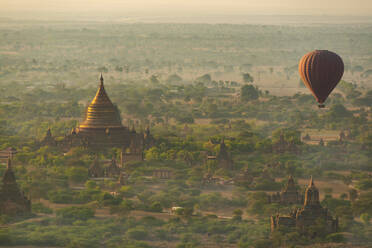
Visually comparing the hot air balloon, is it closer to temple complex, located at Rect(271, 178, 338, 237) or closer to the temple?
temple complex, located at Rect(271, 178, 338, 237)

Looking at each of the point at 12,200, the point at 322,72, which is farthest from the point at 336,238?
the point at 322,72

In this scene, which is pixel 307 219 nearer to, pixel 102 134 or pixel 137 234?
pixel 137 234

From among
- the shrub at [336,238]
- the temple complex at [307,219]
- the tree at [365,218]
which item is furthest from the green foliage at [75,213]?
the tree at [365,218]

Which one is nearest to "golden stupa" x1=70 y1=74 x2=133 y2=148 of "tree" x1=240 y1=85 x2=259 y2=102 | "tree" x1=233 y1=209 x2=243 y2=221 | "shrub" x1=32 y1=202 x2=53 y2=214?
"shrub" x1=32 y1=202 x2=53 y2=214

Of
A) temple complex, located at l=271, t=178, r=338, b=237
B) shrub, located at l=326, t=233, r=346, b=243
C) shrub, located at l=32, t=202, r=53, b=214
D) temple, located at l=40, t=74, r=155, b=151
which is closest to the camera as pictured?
shrub, located at l=326, t=233, r=346, b=243

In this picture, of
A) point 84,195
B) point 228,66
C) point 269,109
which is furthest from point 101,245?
point 228,66

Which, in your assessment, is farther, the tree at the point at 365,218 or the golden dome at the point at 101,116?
the golden dome at the point at 101,116

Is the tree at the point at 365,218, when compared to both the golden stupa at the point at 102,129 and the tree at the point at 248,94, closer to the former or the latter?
the golden stupa at the point at 102,129
